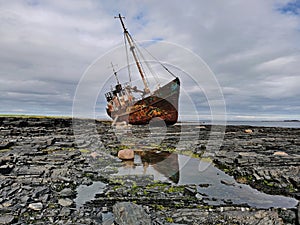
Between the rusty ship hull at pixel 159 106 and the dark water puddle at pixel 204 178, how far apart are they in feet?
94.3

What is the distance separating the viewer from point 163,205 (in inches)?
292

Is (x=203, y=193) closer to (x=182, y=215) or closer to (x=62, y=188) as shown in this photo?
(x=182, y=215)

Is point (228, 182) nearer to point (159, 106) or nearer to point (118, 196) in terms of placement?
point (118, 196)

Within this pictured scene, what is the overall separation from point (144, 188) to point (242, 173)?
5066 mm

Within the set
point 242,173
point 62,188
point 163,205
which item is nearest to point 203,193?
point 163,205

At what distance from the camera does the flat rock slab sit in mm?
6000

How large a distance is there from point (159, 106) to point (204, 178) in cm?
3474

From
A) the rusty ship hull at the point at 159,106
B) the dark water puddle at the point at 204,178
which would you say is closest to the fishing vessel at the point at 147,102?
the rusty ship hull at the point at 159,106

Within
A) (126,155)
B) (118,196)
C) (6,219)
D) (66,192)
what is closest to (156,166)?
(126,155)

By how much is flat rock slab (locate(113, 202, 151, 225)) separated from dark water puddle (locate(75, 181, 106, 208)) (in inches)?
56.4

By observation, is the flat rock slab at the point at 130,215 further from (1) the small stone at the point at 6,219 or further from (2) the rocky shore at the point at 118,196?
(1) the small stone at the point at 6,219

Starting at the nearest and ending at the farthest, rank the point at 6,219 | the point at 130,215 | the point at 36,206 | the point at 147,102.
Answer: the point at 6,219 → the point at 130,215 → the point at 36,206 → the point at 147,102

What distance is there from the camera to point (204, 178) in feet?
34.8

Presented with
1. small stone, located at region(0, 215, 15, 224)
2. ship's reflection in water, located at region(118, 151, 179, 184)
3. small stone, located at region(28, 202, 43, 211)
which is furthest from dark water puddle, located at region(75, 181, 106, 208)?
ship's reflection in water, located at region(118, 151, 179, 184)
